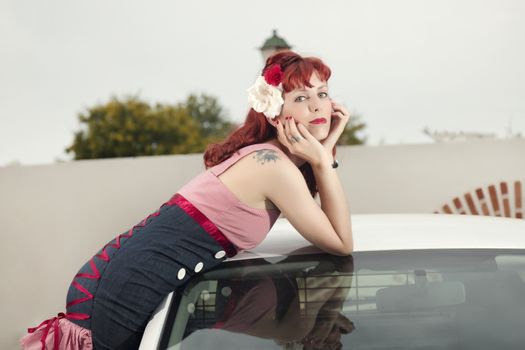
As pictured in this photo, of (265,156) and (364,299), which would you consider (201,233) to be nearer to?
(265,156)

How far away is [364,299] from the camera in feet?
7.34

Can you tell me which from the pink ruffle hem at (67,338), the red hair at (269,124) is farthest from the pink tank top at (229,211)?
the pink ruffle hem at (67,338)

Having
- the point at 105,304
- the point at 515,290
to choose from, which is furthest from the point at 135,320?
the point at 515,290

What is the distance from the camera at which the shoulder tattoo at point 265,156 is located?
2.32 meters

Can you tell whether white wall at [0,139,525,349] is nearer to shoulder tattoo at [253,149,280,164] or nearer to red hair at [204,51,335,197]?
red hair at [204,51,335,197]

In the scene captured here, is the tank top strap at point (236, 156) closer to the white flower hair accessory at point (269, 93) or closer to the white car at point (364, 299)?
the white flower hair accessory at point (269, 93)

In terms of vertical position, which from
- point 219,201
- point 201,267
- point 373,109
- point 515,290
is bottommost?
point 373,109

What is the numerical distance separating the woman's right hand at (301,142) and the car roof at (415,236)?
0.85 feet

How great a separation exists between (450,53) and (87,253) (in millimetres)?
9600

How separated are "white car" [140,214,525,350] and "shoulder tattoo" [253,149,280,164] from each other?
266 millimetres

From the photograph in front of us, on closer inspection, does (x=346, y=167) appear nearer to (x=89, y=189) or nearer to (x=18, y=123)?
(x=89, y=189)

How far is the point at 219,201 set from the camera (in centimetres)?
231

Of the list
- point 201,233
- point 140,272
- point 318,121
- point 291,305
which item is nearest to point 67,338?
point 140,272

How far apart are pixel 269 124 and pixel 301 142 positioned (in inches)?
8.3
